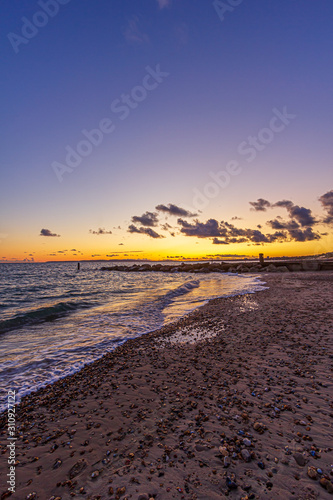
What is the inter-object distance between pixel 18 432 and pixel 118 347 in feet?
15.7

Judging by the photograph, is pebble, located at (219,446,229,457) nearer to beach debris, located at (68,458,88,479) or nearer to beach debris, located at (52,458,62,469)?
beach debris, located at (68,458,88,479)

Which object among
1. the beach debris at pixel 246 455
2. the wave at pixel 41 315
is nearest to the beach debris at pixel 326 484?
the beach debris at pixel 246 455

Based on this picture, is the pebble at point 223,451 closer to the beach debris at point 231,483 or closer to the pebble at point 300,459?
the beach debris at point 231,483

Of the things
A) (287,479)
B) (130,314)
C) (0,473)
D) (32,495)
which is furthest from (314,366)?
(130,314)

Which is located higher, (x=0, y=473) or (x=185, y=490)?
(x=185, y=490)

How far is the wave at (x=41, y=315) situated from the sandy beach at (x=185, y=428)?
9.30m

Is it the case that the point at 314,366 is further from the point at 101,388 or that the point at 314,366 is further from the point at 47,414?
the point at 47,414

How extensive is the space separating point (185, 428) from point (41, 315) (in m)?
15.5

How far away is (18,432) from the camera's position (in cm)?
450

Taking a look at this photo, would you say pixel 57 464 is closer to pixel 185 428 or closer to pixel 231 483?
pixel 185 428

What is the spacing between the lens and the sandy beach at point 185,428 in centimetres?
309

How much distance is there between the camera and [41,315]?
53.5 feet

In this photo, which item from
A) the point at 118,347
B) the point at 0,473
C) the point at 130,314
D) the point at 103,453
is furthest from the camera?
the point at 130,314

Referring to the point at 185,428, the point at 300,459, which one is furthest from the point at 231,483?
the point at 185,428
